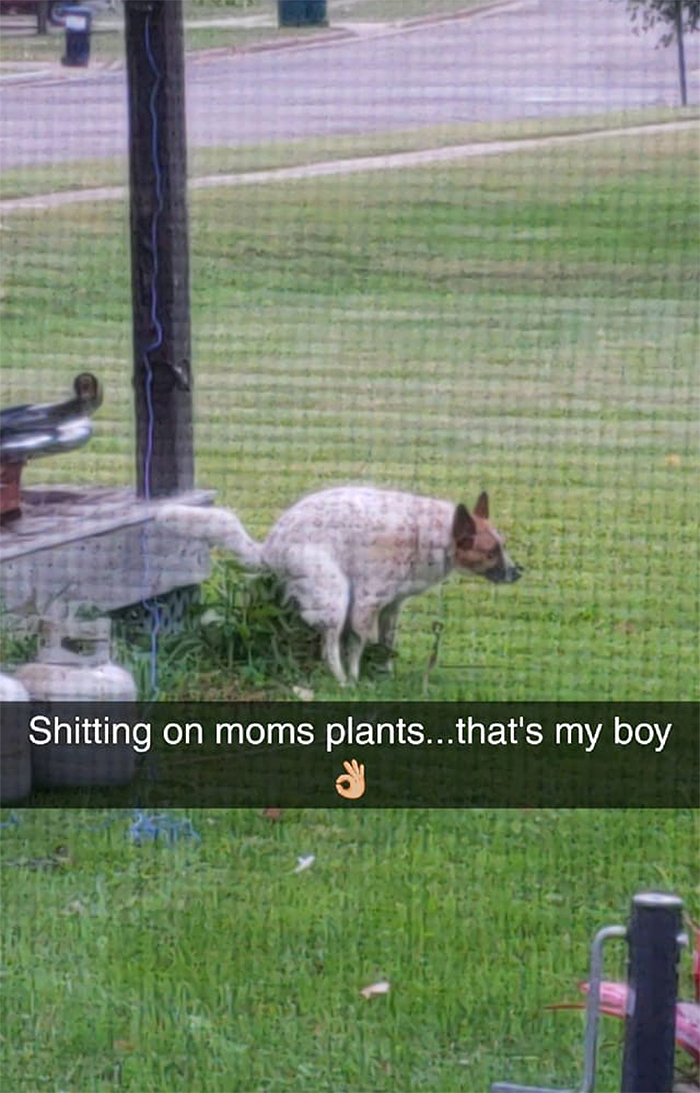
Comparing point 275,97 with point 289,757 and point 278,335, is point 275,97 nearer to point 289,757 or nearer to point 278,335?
point 278,335

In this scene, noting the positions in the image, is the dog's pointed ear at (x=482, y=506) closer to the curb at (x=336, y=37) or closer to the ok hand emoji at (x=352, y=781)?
the ok hand emoji at (x=352, y=781)

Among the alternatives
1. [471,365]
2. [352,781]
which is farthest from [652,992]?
[471,365]

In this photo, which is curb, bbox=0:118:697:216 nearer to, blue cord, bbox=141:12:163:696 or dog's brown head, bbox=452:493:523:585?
blue cord, bbox=141:12:163:696

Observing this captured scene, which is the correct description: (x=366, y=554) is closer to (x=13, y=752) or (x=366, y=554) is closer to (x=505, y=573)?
(x=505, y=573)

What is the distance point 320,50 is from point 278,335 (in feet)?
1.61

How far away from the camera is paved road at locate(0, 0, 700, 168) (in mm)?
3176

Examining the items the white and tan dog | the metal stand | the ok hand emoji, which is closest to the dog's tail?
the white and tan dog

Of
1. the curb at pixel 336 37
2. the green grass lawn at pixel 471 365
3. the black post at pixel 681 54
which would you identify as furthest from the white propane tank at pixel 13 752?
the black post at pixel 681 54

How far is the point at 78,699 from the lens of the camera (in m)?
3.31

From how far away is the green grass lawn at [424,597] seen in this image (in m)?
2.56

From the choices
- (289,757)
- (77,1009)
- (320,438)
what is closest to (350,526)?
(320,438)

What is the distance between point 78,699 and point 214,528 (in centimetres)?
55

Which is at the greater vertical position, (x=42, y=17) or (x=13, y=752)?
(x=42, y=17)

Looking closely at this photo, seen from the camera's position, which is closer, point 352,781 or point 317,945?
point 317,945
